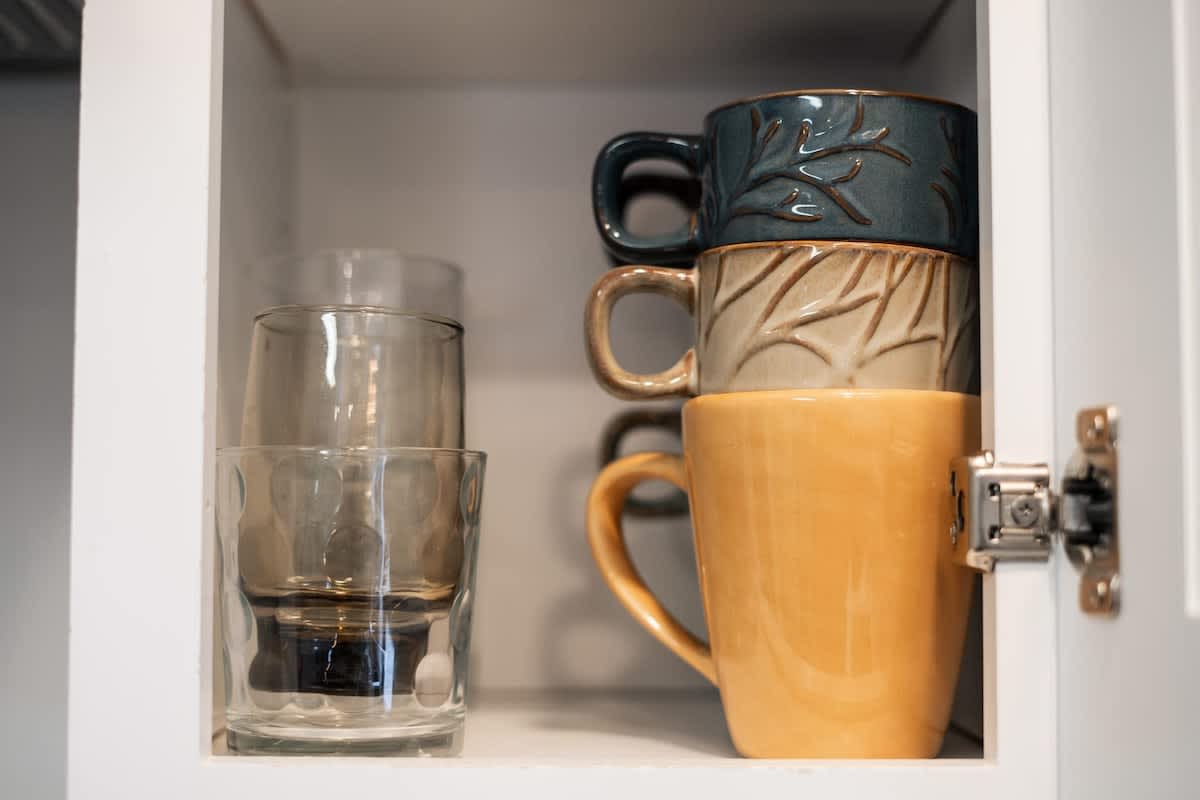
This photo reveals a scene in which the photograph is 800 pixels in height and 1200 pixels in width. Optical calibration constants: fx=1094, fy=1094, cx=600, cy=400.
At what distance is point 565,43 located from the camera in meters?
0.65

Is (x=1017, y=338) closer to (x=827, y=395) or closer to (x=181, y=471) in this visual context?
(x=827, y=395)

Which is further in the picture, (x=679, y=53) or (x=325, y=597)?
(x=679, y=53)

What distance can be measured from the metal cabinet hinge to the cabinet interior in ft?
0.82

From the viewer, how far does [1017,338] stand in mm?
438

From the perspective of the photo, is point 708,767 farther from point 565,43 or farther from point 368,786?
point 565,43

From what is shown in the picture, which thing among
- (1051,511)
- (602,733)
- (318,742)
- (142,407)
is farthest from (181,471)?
(1051,511)

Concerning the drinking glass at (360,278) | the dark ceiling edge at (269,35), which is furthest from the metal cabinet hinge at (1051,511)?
the dark ceiling edge at (269,35)

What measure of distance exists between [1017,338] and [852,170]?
0.11m

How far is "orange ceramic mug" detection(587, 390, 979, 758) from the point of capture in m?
0.45

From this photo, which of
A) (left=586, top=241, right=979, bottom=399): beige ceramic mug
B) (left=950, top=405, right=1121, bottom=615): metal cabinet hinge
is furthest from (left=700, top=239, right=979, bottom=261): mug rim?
(left=950, top=405, right=1121, bottom=615): metal cabinet hinge

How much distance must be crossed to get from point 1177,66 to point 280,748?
1.40 ft

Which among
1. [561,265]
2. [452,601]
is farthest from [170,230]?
[561,265]

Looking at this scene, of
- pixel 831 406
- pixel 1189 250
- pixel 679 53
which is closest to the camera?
pixel 1189 250

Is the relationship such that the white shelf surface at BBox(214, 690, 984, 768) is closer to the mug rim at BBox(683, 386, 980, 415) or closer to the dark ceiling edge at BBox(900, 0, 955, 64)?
the mug rim at BBox(683, 386, 980, 415)
